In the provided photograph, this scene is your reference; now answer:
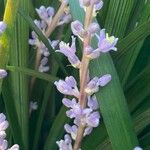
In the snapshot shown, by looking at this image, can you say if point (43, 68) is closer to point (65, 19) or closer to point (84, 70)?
point (65, 19)

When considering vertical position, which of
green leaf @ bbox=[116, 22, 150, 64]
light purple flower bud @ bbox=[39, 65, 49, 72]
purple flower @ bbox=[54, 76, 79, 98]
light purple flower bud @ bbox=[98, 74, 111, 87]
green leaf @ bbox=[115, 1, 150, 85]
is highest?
light purple flower bud @ bbox=[39, 65, 49, 72]

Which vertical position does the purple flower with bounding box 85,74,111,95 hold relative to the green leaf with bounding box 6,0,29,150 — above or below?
below

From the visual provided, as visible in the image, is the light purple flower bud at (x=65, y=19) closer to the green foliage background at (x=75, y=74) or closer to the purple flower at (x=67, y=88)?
the green foliage background at (x=75, y=74)

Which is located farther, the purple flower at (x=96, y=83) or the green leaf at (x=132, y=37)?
the green leaf at (x=132, y=37)

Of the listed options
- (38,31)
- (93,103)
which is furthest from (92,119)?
(38,31)

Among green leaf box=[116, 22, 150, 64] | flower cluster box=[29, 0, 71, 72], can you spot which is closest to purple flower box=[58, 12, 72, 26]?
flower cluster box=[29, 0, 71, 72]

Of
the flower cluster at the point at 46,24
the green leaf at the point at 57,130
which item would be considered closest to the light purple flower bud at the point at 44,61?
the flower cluster at the point at 46,24

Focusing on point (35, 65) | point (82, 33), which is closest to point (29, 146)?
point (35, 65)

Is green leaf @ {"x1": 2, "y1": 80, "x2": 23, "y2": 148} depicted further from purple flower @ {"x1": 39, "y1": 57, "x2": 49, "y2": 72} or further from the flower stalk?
the flower stalk
